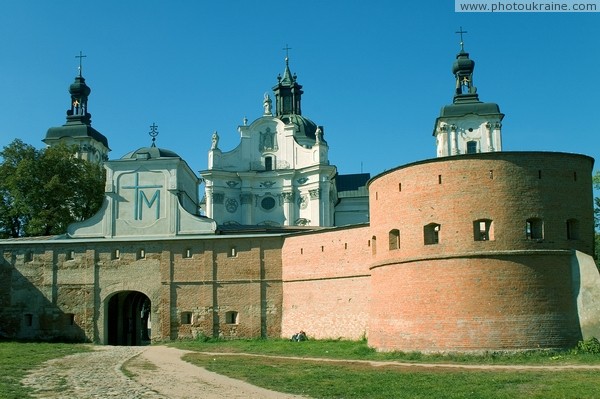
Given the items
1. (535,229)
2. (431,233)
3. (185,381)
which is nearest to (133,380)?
(185,381)

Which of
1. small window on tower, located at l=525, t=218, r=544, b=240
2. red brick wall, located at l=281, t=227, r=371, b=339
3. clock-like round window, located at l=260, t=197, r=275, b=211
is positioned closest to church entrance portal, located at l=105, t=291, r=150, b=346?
red brick wall, located at l=281, t=227, r=371, b=339

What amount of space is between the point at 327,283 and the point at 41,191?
20127mm

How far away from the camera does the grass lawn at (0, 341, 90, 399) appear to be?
14.7 metres

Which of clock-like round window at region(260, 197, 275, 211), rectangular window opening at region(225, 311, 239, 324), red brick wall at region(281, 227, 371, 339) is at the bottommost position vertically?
rectangular window opening at region(225, 311, 239, 324)

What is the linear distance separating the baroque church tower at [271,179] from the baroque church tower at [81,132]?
1269 cm

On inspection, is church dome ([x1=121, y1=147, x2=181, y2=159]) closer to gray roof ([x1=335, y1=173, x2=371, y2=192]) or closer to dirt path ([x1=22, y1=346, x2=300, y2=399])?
dirt path ([x1=22, y1=346, x2=300, y2=399])

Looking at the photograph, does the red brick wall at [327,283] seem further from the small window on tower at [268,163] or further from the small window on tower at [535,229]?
the small window on tower at [268,163]

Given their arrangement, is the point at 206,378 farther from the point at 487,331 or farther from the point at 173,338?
the point at 173,338

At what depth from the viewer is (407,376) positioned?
1617 centimetres

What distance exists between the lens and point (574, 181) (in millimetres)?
21297

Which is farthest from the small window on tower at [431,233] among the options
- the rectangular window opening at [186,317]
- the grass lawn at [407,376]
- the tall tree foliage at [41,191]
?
the tall tree foliage at [41,191]

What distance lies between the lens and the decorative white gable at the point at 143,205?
3316cm

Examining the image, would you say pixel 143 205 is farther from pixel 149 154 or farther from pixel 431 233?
pixel 431 233

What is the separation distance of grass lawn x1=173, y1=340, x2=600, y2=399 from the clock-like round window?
31.1 meters
